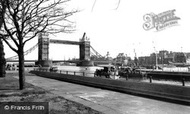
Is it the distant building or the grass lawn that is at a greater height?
the distant building

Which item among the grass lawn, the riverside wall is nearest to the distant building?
the riverside wall

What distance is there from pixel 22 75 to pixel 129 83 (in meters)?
7.05

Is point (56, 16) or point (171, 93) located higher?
point (56, 16)

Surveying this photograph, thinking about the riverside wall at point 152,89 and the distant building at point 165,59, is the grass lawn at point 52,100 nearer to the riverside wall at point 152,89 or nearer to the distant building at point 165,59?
the riverside wall at point 152,89

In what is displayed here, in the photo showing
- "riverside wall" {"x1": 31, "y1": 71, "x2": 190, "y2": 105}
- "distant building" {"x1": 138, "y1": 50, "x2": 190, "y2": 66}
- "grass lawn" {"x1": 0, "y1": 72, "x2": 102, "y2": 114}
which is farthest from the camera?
"distant building" {"x1": 138, "y1": 50, "x2": 190, "y2": 66}

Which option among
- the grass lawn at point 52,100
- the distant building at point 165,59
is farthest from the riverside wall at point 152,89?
the distant building at point 165,59

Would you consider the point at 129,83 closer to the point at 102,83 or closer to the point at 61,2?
the point at 102,83

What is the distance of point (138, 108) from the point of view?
27.0 ft

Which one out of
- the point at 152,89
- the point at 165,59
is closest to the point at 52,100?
the point at 152,89

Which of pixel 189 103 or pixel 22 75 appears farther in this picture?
pixel 22 75

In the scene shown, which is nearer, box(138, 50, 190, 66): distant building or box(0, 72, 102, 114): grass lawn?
box(0, 72, 102, 114): grass lawn

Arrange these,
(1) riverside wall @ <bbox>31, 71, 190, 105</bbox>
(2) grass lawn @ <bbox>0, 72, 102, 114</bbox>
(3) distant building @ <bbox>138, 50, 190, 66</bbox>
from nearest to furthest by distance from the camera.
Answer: (2) grass lawn @ <bbox>0, 72, 102, 114</bbox>
(1) riverside wall @ <bbox>31, 71, 190, 105</bbox>
(3) distant building @ <bbox>138, 50, 190, 66</bbox>

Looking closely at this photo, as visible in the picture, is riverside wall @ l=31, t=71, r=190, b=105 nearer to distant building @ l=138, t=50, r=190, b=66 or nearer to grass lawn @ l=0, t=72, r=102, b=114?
grass lawn @ l=0, t=72, r=102, b=114

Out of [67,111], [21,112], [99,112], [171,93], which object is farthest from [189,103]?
[21,112]
